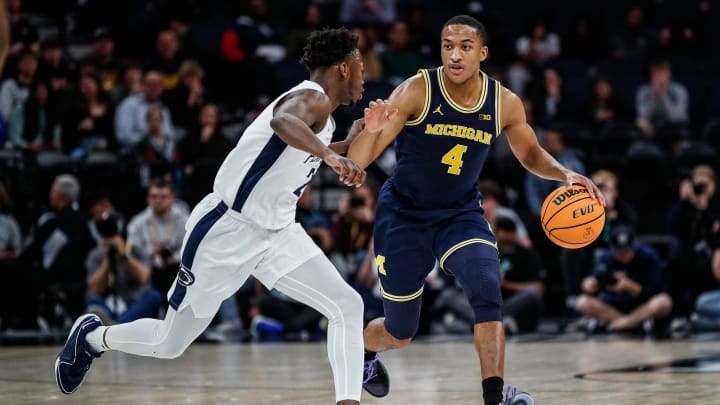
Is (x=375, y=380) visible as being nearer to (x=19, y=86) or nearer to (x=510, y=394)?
(x=510, y=394)

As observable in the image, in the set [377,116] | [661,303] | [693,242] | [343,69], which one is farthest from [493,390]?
[693,242]

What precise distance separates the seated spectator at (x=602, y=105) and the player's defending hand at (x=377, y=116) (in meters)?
9.05

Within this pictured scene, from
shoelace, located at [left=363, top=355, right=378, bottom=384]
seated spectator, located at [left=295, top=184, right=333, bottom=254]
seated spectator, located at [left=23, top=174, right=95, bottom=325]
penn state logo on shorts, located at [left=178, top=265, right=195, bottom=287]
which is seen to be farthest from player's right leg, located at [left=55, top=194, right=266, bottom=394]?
seated spectator, located at [left=23, top=174, right=95, bottom=325]

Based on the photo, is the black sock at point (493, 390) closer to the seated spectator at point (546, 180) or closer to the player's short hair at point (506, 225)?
the player's short hair at point (506, 225)

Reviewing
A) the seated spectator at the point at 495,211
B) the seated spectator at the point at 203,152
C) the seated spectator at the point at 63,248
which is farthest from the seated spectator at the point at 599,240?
the seated spectator at the point at 63,248

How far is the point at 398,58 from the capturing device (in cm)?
1512

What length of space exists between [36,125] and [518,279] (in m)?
5.54

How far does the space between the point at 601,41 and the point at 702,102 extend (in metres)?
1.93

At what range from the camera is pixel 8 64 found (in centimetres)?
1360

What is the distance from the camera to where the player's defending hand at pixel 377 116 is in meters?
5.95

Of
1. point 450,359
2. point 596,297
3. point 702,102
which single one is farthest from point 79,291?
point 702,102

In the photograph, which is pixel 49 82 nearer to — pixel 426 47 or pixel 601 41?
pixel 426 47

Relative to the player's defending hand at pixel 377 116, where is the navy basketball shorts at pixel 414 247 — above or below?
below

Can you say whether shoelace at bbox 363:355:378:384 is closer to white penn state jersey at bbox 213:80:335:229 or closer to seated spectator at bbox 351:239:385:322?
white penn state jersey at bbox 213:80:335:229
